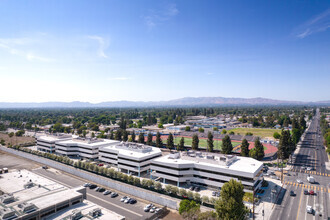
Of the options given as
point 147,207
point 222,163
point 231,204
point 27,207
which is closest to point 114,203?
point 147,207

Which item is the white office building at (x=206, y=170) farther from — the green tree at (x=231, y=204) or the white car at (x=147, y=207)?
the green tree at (x=231, y=204)

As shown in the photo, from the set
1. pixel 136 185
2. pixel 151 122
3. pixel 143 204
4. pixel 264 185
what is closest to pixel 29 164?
pixel 136 185

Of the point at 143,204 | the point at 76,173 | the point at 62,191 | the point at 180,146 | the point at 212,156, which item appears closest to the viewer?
the point at 62,191

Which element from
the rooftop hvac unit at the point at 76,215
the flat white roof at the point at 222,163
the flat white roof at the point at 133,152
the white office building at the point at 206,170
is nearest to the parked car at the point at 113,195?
the white office building at the point at 206,170

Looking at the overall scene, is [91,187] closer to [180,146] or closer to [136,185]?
[136,185]

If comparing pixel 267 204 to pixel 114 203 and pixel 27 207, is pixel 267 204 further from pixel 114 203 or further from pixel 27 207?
pixel 27 207

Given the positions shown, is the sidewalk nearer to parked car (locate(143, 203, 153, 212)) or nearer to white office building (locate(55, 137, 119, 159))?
parked car (locate(143, 203, 153, 212))
